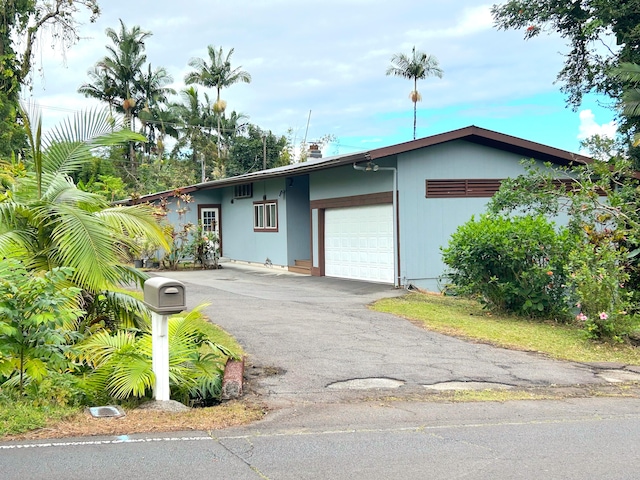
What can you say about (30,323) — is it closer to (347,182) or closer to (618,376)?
(618,376)

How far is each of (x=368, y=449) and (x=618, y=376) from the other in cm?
487

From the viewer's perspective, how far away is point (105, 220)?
829 cm

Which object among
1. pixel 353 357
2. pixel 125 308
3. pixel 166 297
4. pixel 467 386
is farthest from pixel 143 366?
pixel 467 386

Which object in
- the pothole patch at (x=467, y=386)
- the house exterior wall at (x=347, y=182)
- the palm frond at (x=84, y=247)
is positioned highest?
the house exterior wall at (x=347, y=182)

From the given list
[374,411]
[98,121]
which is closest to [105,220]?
[98,121]

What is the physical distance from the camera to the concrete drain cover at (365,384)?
7.63 m

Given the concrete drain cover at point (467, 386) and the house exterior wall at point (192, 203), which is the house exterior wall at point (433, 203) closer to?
the concrete drain cover at point (467, 386)

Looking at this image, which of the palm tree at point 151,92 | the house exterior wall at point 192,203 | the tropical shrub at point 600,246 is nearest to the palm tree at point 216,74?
the palm tree at point 151,92

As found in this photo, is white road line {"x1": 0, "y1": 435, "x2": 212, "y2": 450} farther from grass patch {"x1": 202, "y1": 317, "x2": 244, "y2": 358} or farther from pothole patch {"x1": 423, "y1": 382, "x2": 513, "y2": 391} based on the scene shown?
pothole patch {"x1": 423, "y1": 382, "x2": 513, "y2": 391}

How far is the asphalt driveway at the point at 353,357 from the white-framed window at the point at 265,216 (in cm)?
1013

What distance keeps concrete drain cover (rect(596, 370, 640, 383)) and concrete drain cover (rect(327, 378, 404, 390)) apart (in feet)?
9.33

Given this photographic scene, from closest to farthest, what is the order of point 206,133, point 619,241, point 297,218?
point 619,241, point 297,218, point 206,133

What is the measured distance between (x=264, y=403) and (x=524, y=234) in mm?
7984

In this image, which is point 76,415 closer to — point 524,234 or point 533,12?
point 524,234
